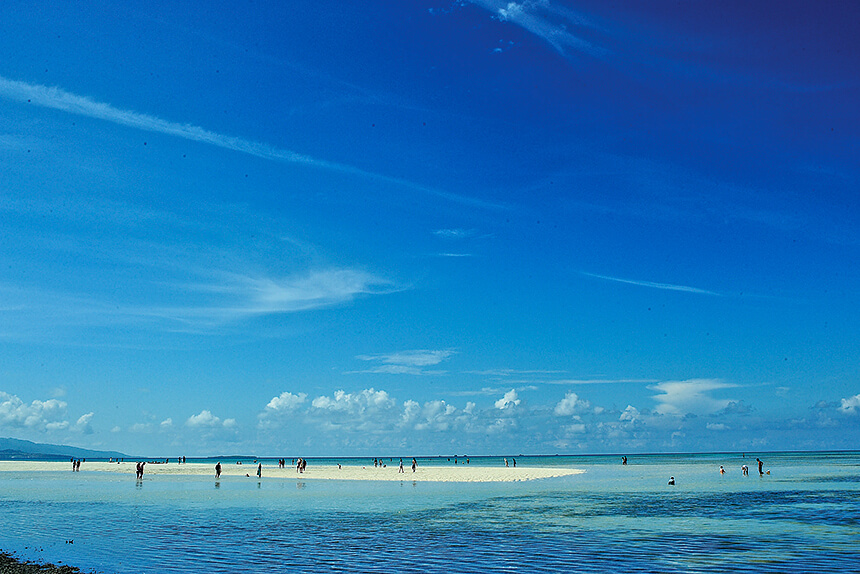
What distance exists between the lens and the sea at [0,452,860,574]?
69.6ft

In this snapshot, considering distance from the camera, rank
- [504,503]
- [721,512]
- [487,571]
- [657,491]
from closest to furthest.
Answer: [487,571], [721,512], [504,503], [657,491]

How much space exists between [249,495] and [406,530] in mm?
25743

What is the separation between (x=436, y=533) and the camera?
28047 mm

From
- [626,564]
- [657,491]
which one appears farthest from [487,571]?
[657,491]

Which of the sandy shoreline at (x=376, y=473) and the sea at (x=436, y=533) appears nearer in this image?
the sea at (x=436, y=533)

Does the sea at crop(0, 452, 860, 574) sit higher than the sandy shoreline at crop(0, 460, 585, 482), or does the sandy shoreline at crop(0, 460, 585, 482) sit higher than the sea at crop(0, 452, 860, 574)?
the sea at crop(0, 452, 860, 574)

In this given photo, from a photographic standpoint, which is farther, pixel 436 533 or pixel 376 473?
pixel 376 473

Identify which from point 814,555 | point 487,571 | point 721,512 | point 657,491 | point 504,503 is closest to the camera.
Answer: point 487,571

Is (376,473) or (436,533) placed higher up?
(436,533)

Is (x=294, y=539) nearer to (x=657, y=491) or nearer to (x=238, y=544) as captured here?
(x=238, y=544)

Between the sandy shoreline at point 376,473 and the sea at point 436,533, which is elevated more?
the sea at point 436,533

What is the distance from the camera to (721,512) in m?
36.8

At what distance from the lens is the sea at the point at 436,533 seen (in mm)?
21203

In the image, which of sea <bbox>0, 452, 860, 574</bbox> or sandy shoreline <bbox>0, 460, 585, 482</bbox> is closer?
sea <bbox>0, 452, 860, 574</bbox>
